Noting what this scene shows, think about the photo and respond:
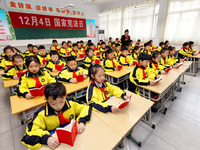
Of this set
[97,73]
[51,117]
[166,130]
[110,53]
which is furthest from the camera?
[110,53]

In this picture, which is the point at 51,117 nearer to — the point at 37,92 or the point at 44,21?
the point at 37,92

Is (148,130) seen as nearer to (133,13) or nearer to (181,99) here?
(181,99)

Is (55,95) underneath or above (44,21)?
underneath

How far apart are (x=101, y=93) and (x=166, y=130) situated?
4.34ft

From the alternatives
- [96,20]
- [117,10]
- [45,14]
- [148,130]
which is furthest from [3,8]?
[148,130]

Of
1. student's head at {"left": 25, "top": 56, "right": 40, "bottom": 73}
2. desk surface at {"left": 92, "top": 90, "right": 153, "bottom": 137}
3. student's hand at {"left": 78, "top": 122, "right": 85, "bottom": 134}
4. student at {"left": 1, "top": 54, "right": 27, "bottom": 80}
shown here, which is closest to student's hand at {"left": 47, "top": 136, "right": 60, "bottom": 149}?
student's hand at {"left": 78, "top": 122, "right": 85, "bottom": 134}

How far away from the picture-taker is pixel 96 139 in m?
0.85

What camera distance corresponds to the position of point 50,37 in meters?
6.23

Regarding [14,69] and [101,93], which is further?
[14,69]

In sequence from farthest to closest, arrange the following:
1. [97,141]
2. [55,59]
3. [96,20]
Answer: [96,20] < [55,59] < [97,141]

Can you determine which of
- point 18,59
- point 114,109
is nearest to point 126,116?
point 114,109

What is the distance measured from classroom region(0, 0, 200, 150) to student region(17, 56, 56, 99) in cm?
1

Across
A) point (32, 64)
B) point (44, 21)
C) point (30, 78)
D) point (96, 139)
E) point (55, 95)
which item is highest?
point (44, 21)

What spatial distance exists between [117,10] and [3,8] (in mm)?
6103
